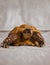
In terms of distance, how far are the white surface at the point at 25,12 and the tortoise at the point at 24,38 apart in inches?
15.6

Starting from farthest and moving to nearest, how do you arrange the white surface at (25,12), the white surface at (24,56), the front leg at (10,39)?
the white surface at (25,12), the front leg at (10,39), the white surface at (24,56)

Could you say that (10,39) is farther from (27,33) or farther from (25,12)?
(25,12)

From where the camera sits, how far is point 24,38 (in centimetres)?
99

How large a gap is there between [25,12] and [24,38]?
1.55 feet

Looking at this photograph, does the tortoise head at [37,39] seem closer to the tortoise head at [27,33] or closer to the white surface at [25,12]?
the tortoise head at [27,33]

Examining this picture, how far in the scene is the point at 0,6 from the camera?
1420 mm

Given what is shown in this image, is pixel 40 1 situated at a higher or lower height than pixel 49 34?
higher

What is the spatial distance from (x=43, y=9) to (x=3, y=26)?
277 mm

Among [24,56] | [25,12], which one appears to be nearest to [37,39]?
[24,56]

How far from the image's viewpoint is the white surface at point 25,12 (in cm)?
141

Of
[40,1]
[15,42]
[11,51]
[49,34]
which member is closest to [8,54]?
[11,51]

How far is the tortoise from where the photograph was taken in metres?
0.97

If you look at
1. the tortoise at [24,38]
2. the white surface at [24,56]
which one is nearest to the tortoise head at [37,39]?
the tortoise at [24,38]

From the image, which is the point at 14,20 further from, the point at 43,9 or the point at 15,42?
the point at 15,42
